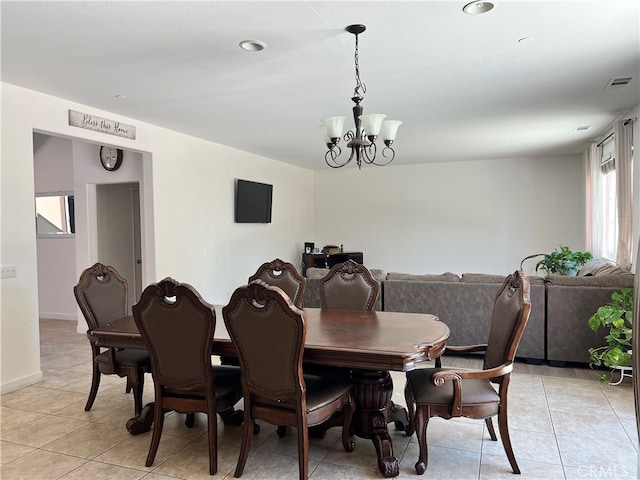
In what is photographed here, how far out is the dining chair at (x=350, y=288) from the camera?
11.9ft

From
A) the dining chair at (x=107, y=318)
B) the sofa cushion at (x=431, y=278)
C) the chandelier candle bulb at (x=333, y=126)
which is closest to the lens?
the dining chair at (x=107, y=318)

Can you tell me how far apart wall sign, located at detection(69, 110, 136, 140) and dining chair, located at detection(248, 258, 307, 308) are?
234 centimetres

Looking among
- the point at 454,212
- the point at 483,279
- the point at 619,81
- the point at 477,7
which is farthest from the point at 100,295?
the point at 454,212

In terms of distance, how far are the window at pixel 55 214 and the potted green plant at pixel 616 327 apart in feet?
22.9

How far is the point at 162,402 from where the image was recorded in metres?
2.64

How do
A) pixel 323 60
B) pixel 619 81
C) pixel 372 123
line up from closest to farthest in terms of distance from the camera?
pixel 372 123, pixel 323 60, pixel 619 81

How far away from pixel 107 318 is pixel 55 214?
175 inches

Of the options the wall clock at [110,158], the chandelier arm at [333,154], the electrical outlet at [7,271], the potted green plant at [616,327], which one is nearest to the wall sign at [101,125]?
the wall clock at [110,158]

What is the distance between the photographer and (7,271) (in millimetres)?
3834

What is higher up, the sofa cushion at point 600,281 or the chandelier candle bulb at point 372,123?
the chandelier candle bulb at point 372,123

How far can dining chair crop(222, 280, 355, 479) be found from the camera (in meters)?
2.22

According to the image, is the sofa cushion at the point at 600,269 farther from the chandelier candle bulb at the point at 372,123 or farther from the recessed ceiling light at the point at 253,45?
the recessed ceiling light at the point at 253,45

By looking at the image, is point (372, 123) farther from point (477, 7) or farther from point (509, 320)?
point (509, 320)

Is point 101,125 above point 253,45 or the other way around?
the other way around
